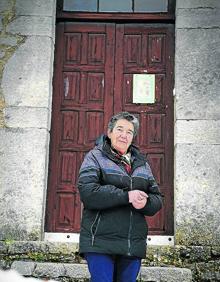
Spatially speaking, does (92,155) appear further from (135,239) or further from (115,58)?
(115,58)

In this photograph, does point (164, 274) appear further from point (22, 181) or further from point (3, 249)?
point (22, 181)

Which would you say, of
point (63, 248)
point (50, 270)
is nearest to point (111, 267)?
point (50, 270)

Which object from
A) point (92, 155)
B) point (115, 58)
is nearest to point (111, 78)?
point (115, 58)

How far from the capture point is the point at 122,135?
315 cm

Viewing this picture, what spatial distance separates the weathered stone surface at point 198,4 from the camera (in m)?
5.70

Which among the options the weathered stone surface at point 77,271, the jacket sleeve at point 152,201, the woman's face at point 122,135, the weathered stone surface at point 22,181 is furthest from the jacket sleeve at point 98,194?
the weathered stone surface at point 22,181

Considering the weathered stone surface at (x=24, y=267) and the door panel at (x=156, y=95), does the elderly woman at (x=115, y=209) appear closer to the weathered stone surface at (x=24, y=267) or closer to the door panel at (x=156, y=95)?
the weathered stone surface at (x=24, y=267)

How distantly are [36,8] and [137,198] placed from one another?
357 centimetres

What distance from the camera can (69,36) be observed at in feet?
19.6

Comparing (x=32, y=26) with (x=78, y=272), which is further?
(x=32, y=26)

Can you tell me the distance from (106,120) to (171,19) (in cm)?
145

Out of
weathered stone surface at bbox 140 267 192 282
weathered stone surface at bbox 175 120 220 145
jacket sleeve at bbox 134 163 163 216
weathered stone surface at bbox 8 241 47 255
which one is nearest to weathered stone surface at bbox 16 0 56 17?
weathered stone surface at bbox 175 120 220 145

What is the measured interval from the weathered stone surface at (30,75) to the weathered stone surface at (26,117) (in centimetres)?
6

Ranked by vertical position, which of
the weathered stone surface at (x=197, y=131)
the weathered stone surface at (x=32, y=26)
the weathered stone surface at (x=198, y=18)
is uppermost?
the weathered stone surface at (x=198, y=18)
